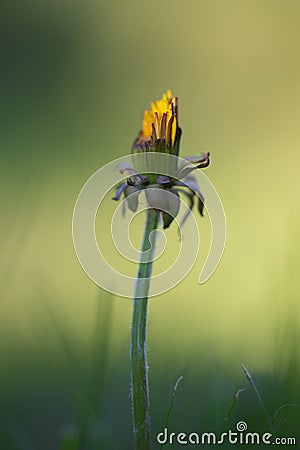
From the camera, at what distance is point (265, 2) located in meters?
4.44

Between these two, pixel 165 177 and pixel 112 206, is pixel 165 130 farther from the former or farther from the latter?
pixel 112 206

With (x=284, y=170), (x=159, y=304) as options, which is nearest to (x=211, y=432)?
(x=159, y=304)

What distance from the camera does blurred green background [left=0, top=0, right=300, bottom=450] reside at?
125 centimetres

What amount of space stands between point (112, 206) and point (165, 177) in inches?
57.1

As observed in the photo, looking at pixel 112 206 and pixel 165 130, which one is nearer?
→ pixel 165 130

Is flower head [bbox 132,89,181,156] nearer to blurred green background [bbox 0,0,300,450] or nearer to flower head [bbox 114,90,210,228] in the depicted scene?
flower head [bbox 114,90,210,228]

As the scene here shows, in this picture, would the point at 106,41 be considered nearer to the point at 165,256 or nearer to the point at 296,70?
the point at 296,70

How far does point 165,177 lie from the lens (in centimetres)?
94

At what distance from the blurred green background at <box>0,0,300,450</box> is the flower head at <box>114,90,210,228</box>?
0.25 meters

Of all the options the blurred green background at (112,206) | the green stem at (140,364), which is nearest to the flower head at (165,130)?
the green stem at (140,364)

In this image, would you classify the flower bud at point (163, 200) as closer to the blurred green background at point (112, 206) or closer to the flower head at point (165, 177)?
the flower head at point (165, 177)

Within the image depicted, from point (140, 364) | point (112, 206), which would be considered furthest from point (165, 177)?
point (112, 206)

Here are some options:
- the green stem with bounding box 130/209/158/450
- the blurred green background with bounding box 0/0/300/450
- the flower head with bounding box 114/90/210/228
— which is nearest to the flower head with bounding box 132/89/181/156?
the flower head with bounding box 114/90/210/228

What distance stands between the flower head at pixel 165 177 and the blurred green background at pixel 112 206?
248 mm
